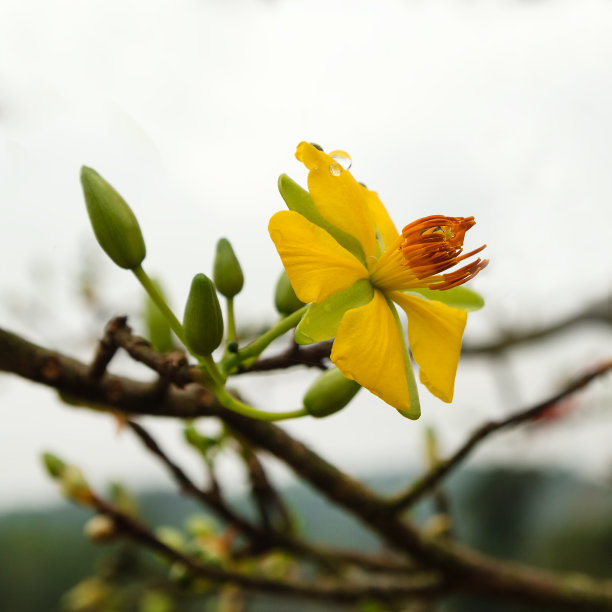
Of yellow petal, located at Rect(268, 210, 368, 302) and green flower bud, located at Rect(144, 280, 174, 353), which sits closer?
yellow petal, located at Rect(268, 210, 368, 302)

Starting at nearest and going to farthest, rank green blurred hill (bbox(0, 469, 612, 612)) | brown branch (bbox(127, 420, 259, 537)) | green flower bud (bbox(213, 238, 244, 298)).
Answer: green flower bud (bbox(213, 238, 244, 298)), brown branch (bbox(127, 420, 259, 537)), green blurred hill (bbox(0, 469, 612, 612))

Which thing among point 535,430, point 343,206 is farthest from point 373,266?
point 535,430

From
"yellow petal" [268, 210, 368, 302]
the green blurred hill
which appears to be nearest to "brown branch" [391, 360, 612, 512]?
"yellow petal" [268, 210, 368, 302]

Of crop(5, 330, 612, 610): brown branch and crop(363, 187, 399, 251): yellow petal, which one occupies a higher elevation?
crop(363, 187, 399, 251): yellow petal

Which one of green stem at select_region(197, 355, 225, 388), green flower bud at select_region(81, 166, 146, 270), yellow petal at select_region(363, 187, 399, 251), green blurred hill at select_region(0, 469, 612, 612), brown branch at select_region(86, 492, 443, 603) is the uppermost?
green flower bud at select_region(81, 166, 146, 270)

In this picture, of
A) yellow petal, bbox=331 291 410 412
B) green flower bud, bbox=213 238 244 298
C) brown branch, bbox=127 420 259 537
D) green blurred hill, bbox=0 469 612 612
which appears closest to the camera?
yellow petal, bbox=331 291 410 412

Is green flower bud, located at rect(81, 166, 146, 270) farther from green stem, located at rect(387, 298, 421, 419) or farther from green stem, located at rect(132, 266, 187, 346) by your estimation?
green stem, located at rect(387, 298, 421, 419)

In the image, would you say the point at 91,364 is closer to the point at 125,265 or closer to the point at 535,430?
the point at 125,265

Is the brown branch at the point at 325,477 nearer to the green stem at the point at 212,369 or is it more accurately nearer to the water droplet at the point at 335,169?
the green stem at the point at 212,369
